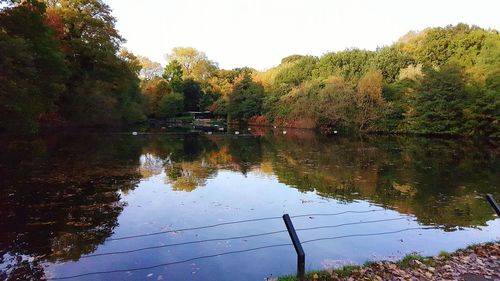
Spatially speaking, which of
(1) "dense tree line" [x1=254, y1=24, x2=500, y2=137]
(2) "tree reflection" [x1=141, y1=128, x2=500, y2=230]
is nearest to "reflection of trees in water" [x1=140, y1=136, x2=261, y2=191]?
(2) "tree reflection" [x1=141, y1=128, x2=500, y2=230]

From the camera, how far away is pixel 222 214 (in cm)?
941

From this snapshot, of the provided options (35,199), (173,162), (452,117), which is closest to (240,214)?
(35,199)

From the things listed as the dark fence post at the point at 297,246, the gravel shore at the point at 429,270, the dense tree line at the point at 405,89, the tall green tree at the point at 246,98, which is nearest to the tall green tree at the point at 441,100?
the dense tree line at the point at 405,89

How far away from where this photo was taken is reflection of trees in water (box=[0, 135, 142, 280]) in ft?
22.0

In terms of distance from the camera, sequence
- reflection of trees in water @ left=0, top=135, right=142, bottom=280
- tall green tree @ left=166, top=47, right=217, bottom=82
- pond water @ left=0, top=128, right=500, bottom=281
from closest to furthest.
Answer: pond water @ left=0, top=128, right=500, bottom=281, reflection of trees in water @ left=0, top=135, right=142, bottom=280, tall green tree @ left=166, top=47, right=217, bottom=82

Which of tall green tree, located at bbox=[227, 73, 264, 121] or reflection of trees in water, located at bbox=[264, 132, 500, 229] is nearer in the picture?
reflection of trees in water, located at bbox=[264, 132, 500, 229]

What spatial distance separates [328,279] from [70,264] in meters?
4.27

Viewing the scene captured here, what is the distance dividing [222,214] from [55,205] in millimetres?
4417

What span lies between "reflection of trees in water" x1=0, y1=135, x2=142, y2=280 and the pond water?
1.4 inches

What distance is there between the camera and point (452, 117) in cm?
3394

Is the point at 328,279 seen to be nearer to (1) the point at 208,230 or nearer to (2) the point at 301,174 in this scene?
(1) the point at 208,230

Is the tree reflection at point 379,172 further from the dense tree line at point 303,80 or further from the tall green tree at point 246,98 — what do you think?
the tall green tree at point 246,98

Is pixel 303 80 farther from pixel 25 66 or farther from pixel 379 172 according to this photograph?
pixel 25 66

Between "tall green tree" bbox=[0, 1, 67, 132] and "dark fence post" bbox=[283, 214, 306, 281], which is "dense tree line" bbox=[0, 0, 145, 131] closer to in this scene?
"tall green tree" bbox=[0, 1, 67, 132]
